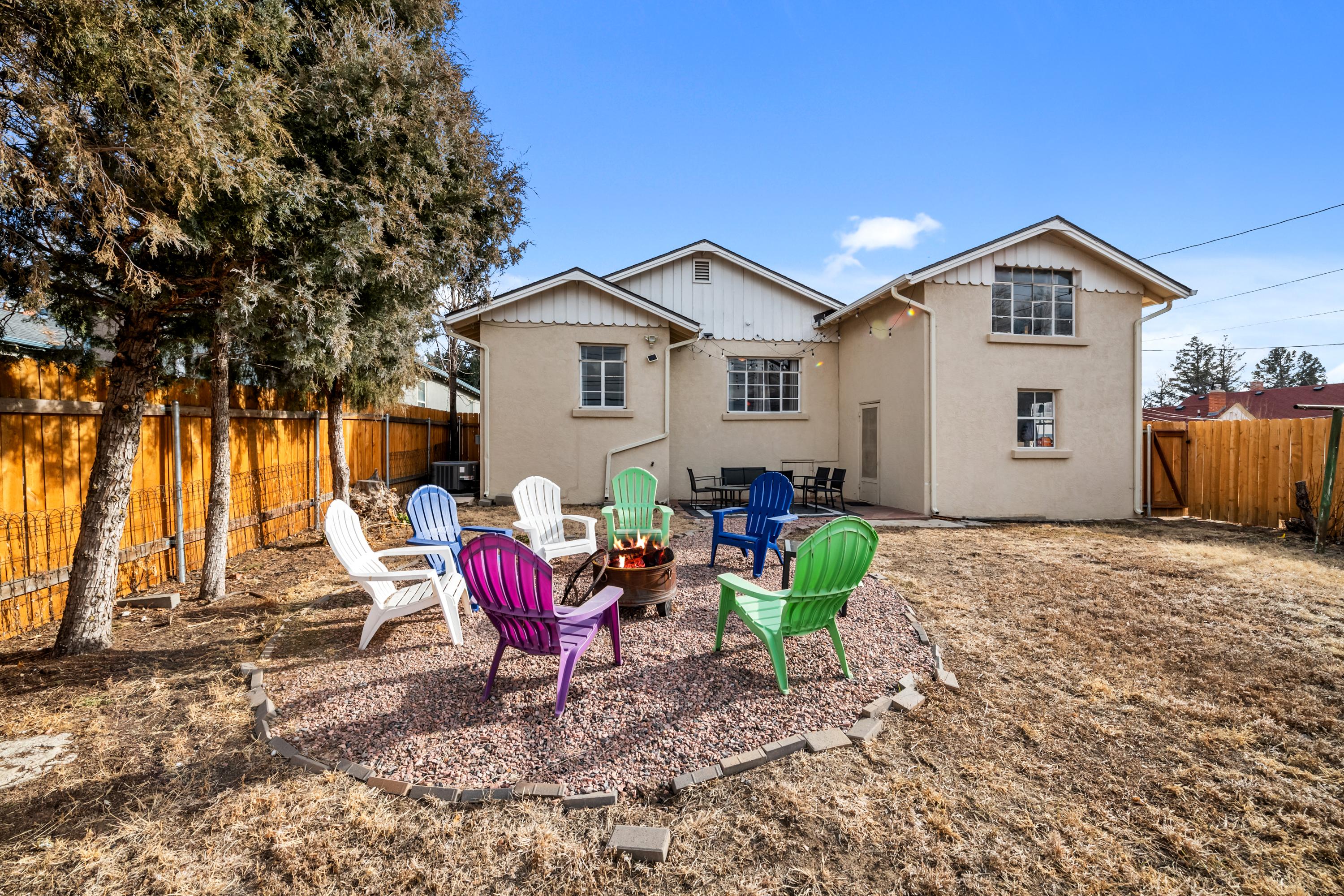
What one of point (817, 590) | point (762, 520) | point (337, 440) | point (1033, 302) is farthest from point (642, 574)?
point (1033, 302)

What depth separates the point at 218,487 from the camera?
5.16m

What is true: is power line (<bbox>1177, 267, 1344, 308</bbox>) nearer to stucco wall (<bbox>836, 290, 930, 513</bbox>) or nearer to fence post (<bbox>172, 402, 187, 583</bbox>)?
stucco wall (<bbox>836, 290, 930, 513</bbox>)

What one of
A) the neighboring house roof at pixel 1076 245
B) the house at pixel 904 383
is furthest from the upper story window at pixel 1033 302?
the neighboring house roof at pixel 1076 245

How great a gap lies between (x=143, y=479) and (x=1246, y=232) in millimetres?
23311

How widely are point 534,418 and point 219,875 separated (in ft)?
30.3

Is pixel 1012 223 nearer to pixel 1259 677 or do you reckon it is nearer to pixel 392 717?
pixel 1259 677

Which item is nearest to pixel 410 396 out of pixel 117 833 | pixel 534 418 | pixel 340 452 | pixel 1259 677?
pixel 534 418

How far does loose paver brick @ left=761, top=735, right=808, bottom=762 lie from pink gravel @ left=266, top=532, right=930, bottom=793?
0.07 m

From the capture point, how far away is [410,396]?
22047 millimetres

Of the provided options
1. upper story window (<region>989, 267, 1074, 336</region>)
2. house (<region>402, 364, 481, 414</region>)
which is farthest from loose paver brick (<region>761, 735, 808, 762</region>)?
house (<region>402, 364, 481, 414</region>)

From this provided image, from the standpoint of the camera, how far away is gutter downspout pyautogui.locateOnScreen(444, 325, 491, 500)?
420 inches

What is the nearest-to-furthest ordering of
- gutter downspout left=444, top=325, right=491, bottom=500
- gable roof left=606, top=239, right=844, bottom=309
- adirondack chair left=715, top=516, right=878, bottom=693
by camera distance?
adirondack chair left=715, top=516, right=878, bottom=693 < gutter downspout left=444, top=325, right=491, bottom=500 < gable roof left=606, top=239, right=844, bottom=309

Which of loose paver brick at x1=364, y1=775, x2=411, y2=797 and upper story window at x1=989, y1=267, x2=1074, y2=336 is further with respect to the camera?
upper story window at x1=989, y1=267, x2=1074, y2=336

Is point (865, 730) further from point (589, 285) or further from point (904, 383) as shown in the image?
point (589, 285)
